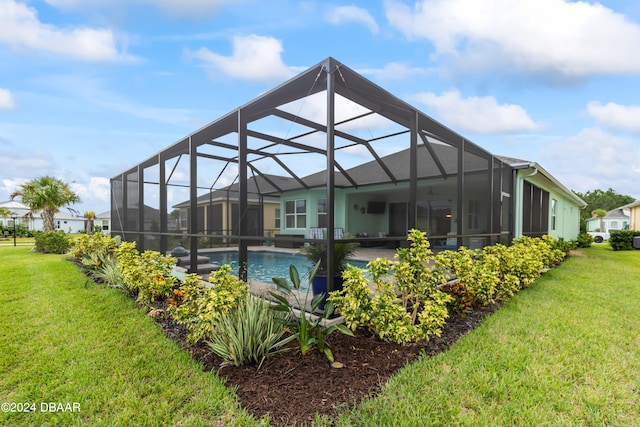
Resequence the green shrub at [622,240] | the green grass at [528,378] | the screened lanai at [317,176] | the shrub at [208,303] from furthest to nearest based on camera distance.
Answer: the green shrub at [622,240], the screened lanai at [317,176], the shrub at [208,303], the green grass at [528,378]

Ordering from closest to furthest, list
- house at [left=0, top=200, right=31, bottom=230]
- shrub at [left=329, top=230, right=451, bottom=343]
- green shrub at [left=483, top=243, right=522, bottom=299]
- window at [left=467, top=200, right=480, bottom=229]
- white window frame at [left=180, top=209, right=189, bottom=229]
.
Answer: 1. shrub at [left=329, top=230, right=451, bottom=343]
2. green shrub at [left=483, top=243, right=522, bottom=299]
3. white window frame at [left=180, top=209, right=189, bottom=229]
4. window at [left=467, top=200, right=480, bottom=229]
5. house at [left=0, top=200, right=31, bottom=230]

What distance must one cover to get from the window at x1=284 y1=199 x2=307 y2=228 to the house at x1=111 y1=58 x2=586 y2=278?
2.4 inches

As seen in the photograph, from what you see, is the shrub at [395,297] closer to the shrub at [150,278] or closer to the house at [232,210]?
the shrub at [150,278]

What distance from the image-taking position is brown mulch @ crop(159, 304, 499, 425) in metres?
2.22

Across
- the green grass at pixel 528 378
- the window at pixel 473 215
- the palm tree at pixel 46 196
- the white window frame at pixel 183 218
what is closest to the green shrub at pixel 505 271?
the green grass at pixel 528 378

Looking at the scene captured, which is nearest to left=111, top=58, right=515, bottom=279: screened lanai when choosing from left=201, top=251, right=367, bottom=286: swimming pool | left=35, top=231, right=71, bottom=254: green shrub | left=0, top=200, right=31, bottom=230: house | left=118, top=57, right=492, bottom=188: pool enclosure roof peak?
left=118, top=57, right=492, bottom=188: pool enclosure roof peak

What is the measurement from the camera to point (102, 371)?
278cm

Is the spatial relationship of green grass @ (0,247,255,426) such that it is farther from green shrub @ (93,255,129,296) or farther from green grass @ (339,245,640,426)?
green grass @ (339,245,640,426)

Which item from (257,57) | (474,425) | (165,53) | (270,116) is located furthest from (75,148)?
(474,425)

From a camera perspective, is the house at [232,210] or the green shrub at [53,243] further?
the green shrub at [53,243]

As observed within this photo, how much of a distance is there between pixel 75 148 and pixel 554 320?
39.6 ft

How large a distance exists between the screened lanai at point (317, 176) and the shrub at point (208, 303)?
94cm

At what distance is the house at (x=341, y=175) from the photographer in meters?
4.65

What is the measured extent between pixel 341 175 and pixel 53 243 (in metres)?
12.6
